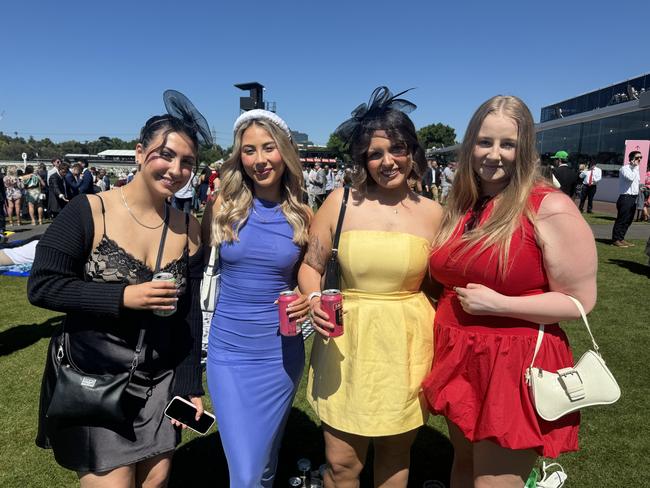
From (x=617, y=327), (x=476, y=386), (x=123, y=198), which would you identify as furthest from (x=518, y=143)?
(x=617, y=327)

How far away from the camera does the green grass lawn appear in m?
3.14

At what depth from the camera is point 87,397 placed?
70.7 inches

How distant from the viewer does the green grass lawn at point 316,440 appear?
3.14 metres

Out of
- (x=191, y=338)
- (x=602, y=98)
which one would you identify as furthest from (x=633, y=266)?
(x=602, y=98)

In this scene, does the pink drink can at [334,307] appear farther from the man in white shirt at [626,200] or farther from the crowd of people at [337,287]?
the man in white shirt at [626,200]

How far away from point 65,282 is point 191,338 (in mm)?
621

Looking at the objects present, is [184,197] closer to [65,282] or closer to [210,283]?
[210,283]

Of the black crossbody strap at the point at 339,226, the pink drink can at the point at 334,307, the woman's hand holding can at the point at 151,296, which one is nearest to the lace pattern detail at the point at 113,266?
the woman's hand holding can at the point at 151,296

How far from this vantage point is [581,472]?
3141 millimetres

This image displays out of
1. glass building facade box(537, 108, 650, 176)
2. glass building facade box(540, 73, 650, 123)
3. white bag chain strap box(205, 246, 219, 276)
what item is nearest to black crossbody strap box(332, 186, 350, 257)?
white bag chain strap box(205, 246, 219, 276)

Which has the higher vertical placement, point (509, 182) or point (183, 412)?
point (509, 182)

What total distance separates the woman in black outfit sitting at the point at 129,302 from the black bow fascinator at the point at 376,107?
33.2 inches

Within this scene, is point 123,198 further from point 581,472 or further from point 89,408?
point 581,472

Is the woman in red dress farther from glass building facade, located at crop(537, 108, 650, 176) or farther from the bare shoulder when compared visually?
glass building facade, located at crop(537, 108, 650, 176)
